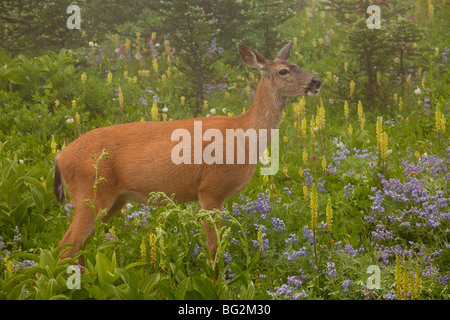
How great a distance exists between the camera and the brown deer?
19.0 feet

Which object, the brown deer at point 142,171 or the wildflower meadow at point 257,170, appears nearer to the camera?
the wildflower meadow at point 257,170

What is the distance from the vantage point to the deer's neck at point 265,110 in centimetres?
627

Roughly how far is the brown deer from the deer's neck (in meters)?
0.01

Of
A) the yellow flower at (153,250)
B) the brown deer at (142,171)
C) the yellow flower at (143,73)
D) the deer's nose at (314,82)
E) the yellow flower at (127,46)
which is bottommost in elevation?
the yellow flower at (153,250)

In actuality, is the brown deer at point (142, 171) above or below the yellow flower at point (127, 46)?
below

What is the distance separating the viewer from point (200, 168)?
6.01 m

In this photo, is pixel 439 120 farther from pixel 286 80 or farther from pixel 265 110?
pixel 265 110

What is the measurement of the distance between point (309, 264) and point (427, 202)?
1.48 m

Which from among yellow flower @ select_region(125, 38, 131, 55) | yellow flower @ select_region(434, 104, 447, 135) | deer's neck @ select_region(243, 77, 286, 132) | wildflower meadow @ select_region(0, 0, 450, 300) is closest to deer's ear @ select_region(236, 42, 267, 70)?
deer's neck @ select_region(243, 77, 286, 132)

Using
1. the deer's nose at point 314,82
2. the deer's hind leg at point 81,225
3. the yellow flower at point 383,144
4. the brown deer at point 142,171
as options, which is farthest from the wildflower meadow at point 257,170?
the deer's nose at point 314,82

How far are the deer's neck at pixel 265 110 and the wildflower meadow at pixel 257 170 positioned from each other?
34.0 inches

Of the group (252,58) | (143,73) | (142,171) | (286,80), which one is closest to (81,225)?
(142,171)

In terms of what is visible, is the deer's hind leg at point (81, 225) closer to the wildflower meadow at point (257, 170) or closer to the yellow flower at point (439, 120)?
the wildflower meadow at point (257, 170)
